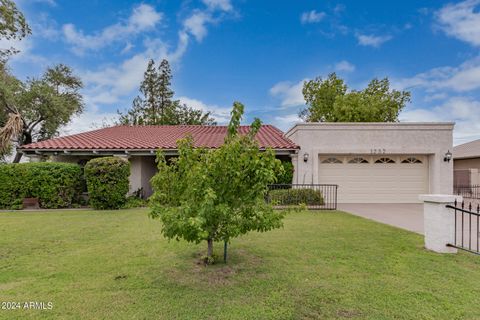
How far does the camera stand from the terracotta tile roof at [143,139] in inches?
527

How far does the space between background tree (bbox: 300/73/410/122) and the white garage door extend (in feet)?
37.1

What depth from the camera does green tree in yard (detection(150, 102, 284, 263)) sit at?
394 cm

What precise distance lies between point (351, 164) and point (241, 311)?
481 inches

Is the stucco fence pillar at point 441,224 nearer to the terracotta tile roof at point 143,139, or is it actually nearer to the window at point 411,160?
the terracotta tile roof at point 143,139

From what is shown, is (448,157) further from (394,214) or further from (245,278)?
(245,278)

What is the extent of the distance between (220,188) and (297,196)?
8.35 m

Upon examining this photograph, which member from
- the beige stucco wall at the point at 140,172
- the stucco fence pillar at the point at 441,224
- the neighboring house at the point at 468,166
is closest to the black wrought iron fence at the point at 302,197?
the stucco fence pillar at the point at 441,224

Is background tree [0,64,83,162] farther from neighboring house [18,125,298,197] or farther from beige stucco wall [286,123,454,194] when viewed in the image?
beige stucco wall [286,123,454,194]

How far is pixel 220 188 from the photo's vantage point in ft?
13.7

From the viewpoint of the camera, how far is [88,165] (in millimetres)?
11375

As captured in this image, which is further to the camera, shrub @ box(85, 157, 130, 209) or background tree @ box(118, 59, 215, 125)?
background tree @ box(118, 59, 215, 125)

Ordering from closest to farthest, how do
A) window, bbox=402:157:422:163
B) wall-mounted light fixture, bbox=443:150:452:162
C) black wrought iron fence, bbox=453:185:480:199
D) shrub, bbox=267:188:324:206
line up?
shrub, bbox=267:188:324:206
wall-mounted light fixture, bbox=443:150:452:162
window, bbox=402:157:422:163
black wrought iron fence, bbox=453:185:480:199

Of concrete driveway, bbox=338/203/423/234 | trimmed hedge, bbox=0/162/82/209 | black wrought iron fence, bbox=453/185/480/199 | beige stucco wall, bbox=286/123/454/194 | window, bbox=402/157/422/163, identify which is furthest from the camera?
black wrought iron fence, bbox=453/185/480/199

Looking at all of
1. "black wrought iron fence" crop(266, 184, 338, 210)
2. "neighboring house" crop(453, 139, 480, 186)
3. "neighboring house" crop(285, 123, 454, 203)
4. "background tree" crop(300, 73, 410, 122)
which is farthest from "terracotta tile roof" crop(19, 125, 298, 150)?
"neighboring house" crop(453, 139, 480, 186)
